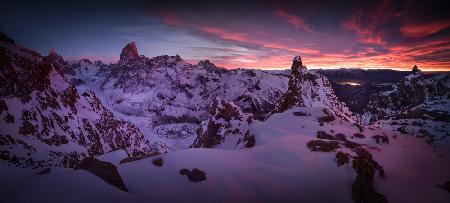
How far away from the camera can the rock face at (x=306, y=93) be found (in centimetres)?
6234

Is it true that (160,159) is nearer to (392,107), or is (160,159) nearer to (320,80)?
(320,80)

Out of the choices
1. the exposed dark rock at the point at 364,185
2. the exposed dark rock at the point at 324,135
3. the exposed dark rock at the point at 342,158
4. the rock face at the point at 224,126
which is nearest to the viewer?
the exposed dark rock at the point at 364,185

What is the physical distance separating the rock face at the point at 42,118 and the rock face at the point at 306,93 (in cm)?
3901

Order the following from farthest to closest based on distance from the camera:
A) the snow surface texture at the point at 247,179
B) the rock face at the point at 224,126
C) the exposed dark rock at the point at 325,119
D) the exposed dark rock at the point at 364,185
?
the rock face at the point at 224,126
the exposed dark rock at the point at 325,119
the exposed dark rock at the point at 364,185
the snow surface texture at the point at 247,179

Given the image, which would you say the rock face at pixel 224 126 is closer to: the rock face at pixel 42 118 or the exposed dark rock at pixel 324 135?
the exposed dark rock at pixel 324 135

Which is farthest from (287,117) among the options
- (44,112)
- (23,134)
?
(44,112)

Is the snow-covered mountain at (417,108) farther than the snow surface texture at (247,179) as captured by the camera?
Yes

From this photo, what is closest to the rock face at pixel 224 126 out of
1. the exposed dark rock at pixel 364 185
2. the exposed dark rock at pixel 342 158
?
the exposed dark rock at pixel 342 158

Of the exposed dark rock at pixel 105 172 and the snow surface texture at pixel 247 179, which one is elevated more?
the exposed dark rock at pixel 105 172

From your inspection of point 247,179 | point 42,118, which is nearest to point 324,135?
point 247,179

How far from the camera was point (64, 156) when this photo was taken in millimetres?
45594

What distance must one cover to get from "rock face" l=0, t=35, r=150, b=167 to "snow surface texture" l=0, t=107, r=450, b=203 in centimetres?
2091

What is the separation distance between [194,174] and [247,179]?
394 cm

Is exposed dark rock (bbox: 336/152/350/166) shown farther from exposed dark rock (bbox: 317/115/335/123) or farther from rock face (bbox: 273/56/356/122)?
rock face (bbox: 273/56/356/122)
